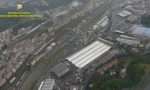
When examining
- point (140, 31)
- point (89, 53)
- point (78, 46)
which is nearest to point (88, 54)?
point (89, 53)

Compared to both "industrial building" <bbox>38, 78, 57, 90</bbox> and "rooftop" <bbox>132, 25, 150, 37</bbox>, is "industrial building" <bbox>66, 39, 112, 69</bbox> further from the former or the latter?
"rooftop" <bbox>132, 25, 150, 37</bbox>

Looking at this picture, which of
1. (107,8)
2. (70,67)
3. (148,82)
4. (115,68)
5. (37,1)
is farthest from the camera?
(37,1)

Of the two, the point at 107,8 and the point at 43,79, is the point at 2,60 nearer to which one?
the point at 43,79

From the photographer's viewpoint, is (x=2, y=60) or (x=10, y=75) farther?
(x=2, y=60)

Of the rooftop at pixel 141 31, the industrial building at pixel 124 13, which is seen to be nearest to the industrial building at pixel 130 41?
the rooftop at pixel 141 31

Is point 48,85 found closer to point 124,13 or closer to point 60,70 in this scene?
point 60,70

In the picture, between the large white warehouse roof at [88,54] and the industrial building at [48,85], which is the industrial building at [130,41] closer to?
the large white warehouse roof at [88,54]

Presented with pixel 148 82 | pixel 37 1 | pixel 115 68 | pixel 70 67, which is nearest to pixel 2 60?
pixel 70 67
